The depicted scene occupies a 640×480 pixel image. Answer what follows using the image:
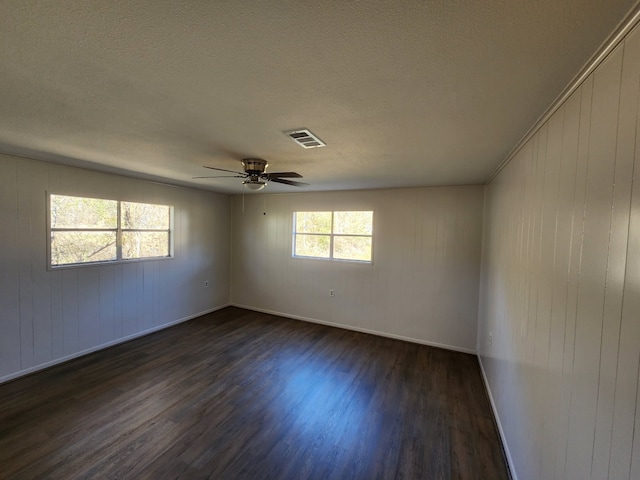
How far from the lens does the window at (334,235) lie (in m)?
4.58

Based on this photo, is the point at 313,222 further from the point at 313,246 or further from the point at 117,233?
the point at 117,233

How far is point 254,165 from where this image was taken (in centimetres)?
253

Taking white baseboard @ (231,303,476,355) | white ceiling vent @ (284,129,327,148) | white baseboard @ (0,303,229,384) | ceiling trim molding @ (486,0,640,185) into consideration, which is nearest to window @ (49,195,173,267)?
white baseboard @ (0,303,229,384)

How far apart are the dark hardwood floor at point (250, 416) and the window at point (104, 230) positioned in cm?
138

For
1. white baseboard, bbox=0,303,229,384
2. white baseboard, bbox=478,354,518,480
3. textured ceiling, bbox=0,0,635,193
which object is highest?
textured ceiling, bbox=0,0,635,193

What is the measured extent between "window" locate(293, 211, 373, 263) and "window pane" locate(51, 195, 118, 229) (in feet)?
9.62

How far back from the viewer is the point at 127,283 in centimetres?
395

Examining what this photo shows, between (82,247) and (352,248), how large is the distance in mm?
3985

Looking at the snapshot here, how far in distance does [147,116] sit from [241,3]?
1227mm

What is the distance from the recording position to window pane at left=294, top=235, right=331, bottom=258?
16.2ft

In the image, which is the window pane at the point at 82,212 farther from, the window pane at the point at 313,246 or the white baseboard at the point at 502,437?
the white baseboard at the point at 502,437

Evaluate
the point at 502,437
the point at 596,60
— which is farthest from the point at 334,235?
the point at 596,60

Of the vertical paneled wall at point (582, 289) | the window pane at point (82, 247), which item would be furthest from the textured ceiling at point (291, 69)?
the window pane at point (82, 247)

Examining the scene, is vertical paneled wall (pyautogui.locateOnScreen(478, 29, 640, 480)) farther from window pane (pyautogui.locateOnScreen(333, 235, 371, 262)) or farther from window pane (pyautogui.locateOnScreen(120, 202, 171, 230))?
window pane (pyautogui.locateOnScreen(120, 202, 171, 230))
